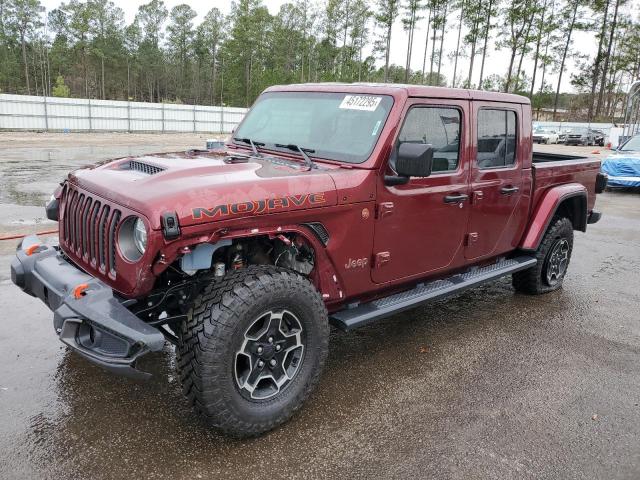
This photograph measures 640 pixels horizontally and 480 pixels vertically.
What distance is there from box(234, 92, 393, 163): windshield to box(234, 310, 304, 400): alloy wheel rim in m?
1.20

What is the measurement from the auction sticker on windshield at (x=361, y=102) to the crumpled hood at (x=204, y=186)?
1.82 feet

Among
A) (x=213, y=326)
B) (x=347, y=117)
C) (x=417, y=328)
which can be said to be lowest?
(x=417, y=328)

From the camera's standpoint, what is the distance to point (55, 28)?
2817 inches

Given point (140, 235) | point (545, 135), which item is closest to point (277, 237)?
point (140, 235)

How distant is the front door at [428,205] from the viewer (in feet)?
11.7

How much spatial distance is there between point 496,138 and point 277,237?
2419 mm

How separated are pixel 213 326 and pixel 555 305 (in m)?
4.07

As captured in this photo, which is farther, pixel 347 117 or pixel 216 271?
pixel 347 117

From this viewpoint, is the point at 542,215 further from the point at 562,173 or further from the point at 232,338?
the point at 232,338

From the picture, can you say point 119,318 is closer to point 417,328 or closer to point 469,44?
point 417,328

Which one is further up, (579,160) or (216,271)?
(579,160)

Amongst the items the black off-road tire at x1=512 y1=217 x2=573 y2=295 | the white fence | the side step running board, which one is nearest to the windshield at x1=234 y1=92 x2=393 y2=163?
the side step running board

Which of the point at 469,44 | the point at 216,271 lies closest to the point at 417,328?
the point at 216,271

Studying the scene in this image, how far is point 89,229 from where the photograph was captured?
123 inches
